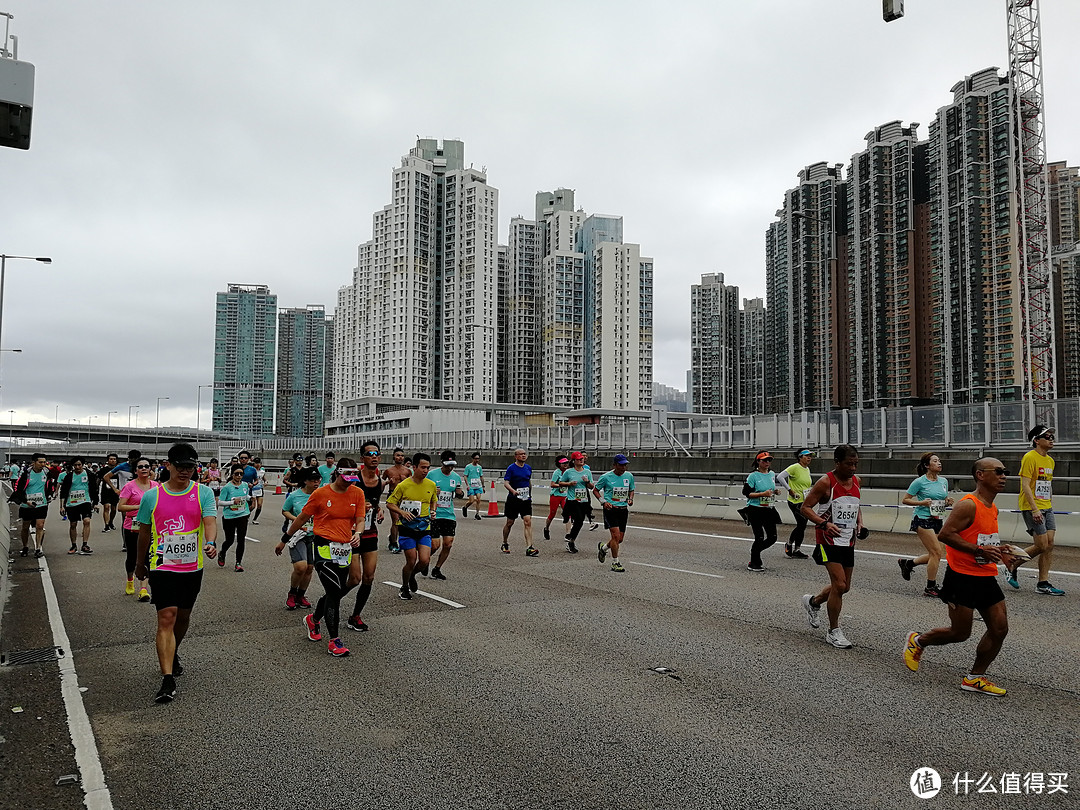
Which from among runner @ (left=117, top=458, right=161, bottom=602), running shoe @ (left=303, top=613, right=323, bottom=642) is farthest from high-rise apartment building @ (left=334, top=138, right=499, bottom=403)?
running shoe @ (left=303, top=613, right=323, bottom=642)

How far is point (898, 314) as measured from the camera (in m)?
66.2

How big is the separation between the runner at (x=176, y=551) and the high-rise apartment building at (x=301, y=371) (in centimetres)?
18701

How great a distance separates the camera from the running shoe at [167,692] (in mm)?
5609

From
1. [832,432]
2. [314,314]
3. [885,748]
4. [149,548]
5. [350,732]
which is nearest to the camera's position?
[885,748]

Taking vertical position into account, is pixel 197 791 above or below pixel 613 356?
below

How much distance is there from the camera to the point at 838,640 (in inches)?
275

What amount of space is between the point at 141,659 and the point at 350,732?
10.4 feet

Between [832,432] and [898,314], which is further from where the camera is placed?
[898,314]

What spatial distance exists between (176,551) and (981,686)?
6249 mm

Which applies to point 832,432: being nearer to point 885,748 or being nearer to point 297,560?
point 297,560

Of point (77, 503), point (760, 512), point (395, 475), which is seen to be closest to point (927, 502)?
point (760, 512)

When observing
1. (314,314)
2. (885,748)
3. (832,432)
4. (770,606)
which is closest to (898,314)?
(832,432)

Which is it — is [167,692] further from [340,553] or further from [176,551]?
[340,553]

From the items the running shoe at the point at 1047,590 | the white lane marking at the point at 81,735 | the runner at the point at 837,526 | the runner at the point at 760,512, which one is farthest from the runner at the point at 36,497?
the running shoe at the point at 1047,590
